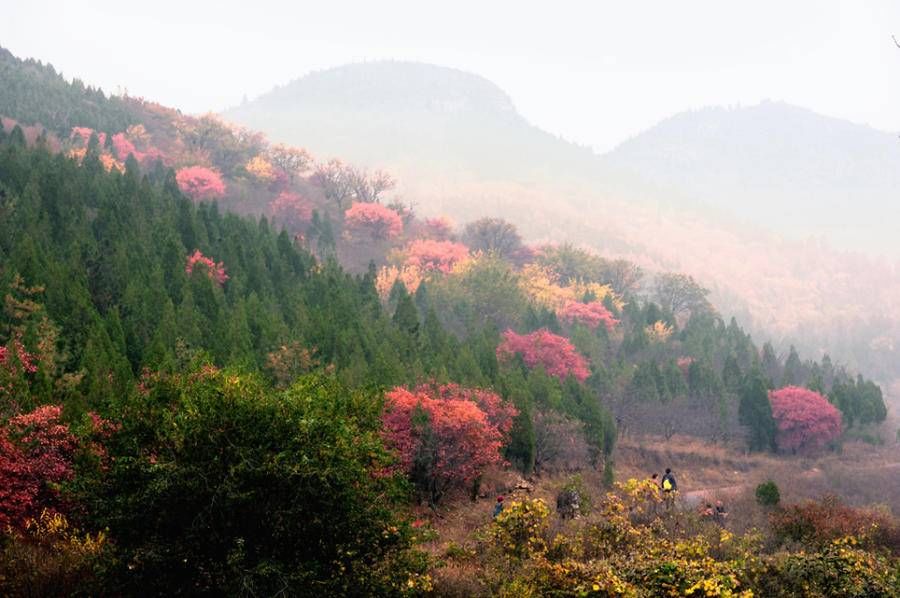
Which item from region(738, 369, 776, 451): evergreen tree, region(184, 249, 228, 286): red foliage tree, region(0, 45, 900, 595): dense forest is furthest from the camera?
region(738, 369, 776, 451): evergreen tree

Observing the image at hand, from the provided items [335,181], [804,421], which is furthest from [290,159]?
[804,421]

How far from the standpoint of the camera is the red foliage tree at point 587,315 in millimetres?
77375

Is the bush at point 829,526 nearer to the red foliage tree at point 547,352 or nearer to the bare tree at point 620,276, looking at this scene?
the red foliage tree at point 547,352

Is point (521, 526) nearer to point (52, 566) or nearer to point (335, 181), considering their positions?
point (52, 566)

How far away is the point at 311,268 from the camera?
59.8 m

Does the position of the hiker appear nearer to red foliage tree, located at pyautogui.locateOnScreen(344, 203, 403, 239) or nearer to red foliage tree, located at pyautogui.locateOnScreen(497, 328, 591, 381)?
red foliage tree, located at pyautogui.locateOnScreen(497, 328, 591, 381)

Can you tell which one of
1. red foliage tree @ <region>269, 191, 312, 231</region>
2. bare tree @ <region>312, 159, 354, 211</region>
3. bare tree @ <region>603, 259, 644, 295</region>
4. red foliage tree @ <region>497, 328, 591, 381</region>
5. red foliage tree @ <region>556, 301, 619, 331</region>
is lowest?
red foliage tree @ <region>497, 328, 591, 381</region>

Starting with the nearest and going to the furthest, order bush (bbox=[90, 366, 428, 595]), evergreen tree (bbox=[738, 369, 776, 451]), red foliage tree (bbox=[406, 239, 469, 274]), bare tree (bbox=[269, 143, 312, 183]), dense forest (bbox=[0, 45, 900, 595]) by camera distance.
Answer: bush (bbox=[90, 366, 428, 595]), dense forest (bbox=[0, 45, 900, 595]), evergreen tree (bbox=[738, 369, 776, 451]), red foliage tree (bbox=[406, 239, 469, 274]), bare tree (bbox=[269, 143, 312, 183])

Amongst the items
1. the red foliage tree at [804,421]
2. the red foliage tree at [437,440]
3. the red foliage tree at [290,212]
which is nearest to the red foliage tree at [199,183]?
the red foliage tree at [290,212]

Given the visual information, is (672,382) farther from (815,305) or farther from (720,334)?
(815,305)

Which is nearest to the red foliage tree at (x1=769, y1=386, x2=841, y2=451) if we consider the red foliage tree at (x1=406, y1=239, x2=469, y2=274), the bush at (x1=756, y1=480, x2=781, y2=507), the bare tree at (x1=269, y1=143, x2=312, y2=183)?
the bush at (x1=756, y1=480, x2=781, y2=507)

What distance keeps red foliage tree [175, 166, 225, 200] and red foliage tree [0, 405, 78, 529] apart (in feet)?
196

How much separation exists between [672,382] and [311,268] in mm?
34249

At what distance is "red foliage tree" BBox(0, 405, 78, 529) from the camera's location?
19766mm
